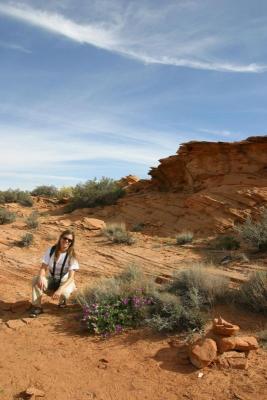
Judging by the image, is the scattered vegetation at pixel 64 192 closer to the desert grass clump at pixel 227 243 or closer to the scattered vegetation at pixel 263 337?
the desert grass clump at pixel 227 243

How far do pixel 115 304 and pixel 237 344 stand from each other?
178 cm

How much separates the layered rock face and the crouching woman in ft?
30.6

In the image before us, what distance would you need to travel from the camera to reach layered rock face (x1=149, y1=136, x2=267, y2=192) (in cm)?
1488

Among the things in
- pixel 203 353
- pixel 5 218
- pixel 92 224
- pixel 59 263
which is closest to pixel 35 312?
pixel 59 263

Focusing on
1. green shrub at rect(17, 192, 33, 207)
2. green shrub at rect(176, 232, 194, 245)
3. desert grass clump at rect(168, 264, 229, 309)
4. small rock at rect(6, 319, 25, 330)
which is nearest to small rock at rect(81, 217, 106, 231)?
green shrub at rect(176, 232, 194, 245)

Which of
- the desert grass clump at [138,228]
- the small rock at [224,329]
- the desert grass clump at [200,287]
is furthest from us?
the desert grass clump at [138,228]

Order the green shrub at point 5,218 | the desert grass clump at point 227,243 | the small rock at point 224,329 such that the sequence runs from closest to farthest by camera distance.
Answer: the small rock at point 224,329 < the desert grass clump at point 227,243 < the green shrub at point 5,218

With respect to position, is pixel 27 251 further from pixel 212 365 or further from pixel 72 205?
pixel 72 205

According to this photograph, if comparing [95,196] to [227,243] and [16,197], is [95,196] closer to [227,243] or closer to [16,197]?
[16,197]

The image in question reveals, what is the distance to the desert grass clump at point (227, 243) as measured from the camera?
994cm

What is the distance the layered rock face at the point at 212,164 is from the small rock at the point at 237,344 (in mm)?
10204

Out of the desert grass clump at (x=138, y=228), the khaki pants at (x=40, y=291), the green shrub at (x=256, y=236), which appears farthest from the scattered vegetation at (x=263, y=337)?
the desert grass clump at (x=138, y=228)

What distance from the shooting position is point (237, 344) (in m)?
4.68

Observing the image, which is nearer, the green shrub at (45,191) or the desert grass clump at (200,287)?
the desert grass clump at (200,287)
